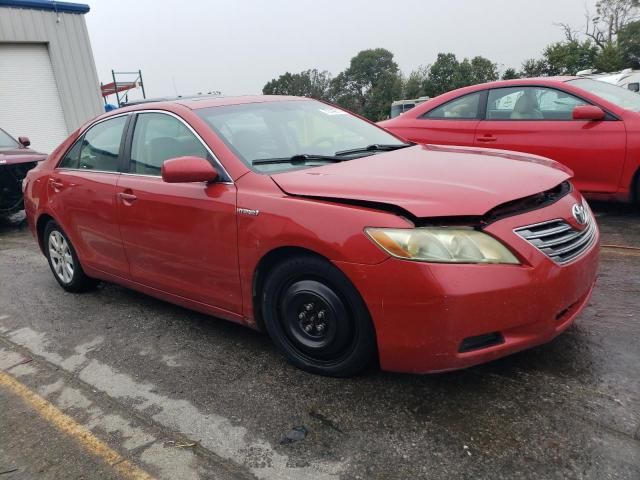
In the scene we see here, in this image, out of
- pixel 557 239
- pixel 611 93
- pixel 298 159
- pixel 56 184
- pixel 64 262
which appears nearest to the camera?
pixel 557 239

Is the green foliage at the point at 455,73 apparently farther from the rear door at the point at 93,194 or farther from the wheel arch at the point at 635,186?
the rear door at the point at 93,194

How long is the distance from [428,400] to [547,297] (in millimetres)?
740

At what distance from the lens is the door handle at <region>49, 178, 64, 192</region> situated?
4.47 metres

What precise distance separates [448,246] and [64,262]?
3614mm

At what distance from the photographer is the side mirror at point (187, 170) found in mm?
3051

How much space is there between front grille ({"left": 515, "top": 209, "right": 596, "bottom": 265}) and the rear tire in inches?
140

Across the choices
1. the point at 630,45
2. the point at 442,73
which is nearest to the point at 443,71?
the point at 442,73

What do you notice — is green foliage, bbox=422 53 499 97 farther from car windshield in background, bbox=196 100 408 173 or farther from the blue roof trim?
car windshield in background, bbox=196 100 408 173

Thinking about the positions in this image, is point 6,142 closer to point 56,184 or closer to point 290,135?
point 56,184

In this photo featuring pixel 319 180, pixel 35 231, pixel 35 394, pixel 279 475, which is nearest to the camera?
pixel 279 475

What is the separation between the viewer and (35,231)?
16.4ft

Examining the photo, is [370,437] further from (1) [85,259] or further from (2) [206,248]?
(1) [85,259]

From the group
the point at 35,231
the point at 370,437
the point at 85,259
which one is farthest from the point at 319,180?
the point at 35,231

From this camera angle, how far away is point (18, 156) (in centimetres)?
807
